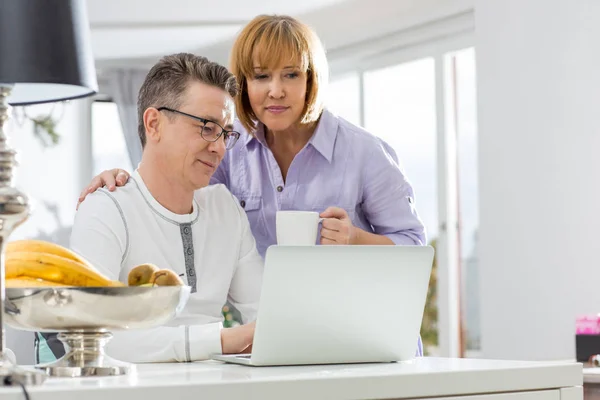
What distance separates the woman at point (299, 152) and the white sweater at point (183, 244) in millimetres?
225

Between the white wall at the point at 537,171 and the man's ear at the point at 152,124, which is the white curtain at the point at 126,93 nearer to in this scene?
the white wall at the point at 537,171

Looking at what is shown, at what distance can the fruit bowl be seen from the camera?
1.08 m

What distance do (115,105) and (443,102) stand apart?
3.21 metres

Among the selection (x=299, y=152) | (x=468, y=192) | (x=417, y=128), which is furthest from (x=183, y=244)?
(x=417, y=128)

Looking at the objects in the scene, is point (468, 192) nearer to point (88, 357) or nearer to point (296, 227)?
point (296, 227)

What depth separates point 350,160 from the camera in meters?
2.13

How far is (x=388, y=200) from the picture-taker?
2131mm

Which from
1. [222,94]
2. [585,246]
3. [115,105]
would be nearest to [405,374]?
[222,94]

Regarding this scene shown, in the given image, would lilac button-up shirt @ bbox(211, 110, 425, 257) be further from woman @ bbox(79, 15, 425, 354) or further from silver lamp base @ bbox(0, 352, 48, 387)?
silver lamp base @ bbox(0, 352, 48, 387)

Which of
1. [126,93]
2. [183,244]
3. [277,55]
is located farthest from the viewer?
[126,93]

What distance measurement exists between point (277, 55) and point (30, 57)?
0.95 m

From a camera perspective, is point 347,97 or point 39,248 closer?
point 39,248

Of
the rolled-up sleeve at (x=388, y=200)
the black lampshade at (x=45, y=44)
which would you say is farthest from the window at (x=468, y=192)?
the black lampshade at (x=45, y=44)

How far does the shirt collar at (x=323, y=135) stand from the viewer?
214 cm
